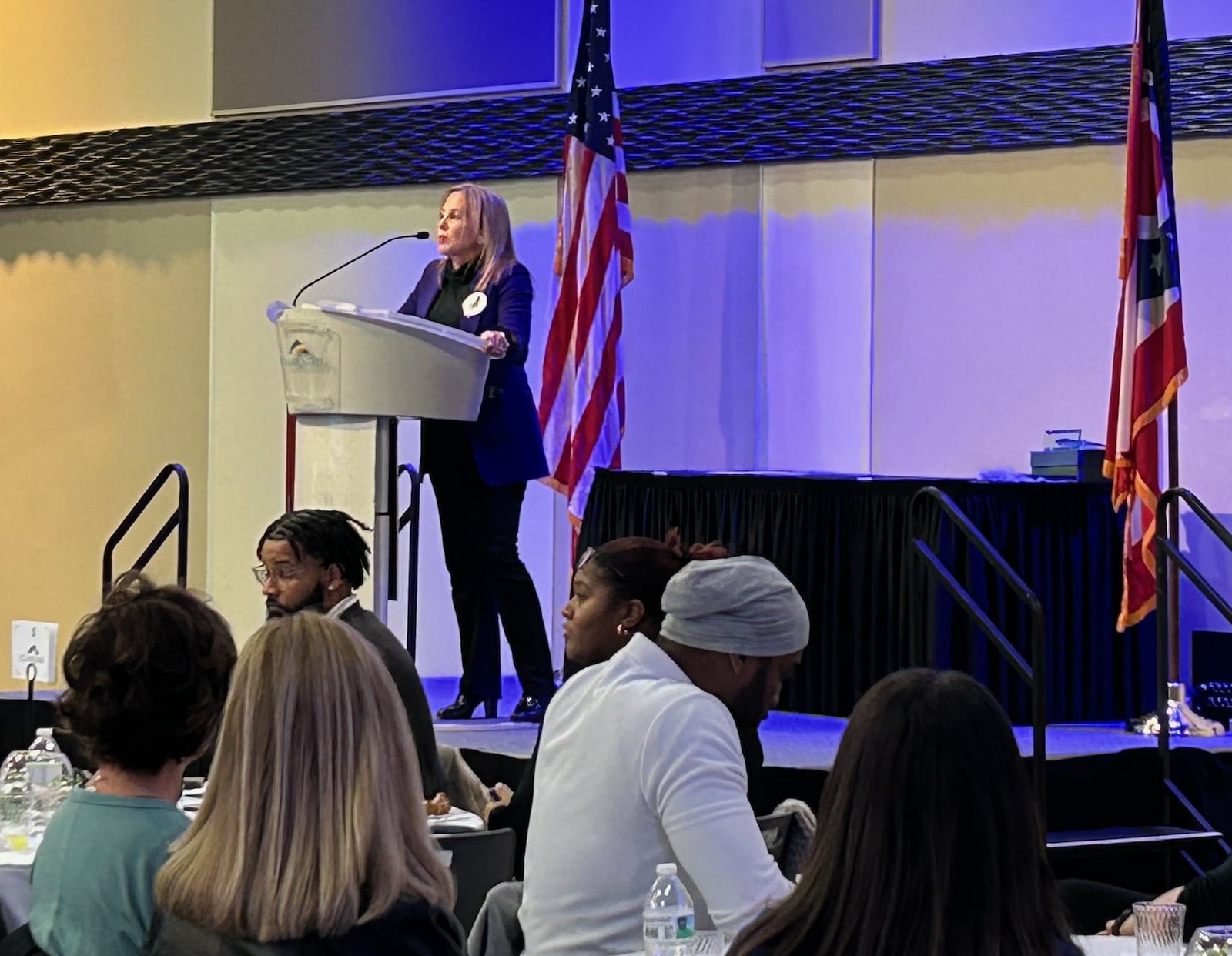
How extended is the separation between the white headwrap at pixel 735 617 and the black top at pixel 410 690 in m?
1.39

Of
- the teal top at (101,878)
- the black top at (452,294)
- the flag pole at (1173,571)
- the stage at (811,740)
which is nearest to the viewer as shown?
the teal top at (101,878)

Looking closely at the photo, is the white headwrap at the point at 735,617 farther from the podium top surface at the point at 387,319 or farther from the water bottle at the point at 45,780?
the podium top surface at the point at 387,319

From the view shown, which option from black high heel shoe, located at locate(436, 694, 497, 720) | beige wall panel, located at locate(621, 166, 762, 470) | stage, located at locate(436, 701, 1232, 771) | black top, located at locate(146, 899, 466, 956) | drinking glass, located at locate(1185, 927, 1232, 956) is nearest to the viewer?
black top, located at locate(146, 899, 466, 956)

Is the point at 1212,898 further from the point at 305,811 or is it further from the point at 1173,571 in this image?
the point at 1173,571

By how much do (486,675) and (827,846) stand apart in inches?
163

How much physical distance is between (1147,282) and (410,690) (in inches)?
131

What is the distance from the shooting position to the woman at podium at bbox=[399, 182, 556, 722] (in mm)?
5473

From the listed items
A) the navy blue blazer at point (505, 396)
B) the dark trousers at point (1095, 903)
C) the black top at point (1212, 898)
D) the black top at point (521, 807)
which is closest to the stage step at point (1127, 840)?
the dark trousers at point (1095, 903)

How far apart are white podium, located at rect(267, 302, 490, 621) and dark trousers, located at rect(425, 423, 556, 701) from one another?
18.0 inches

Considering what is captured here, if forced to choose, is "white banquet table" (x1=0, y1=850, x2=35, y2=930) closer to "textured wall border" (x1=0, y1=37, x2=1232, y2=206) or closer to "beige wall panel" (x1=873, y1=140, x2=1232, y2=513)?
"beige wall panel" (x1=873, y1=140, x2=1232, y2=513)

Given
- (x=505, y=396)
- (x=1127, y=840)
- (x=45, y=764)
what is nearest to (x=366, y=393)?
(x=505, y=396)

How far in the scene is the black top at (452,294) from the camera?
5535 mm

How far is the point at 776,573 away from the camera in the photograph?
2703 millimetres

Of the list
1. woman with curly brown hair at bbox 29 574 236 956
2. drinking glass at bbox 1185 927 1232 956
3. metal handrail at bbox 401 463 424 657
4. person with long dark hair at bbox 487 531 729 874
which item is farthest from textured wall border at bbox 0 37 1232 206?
woman with curly brown hair at bbox 29 574 236 956
